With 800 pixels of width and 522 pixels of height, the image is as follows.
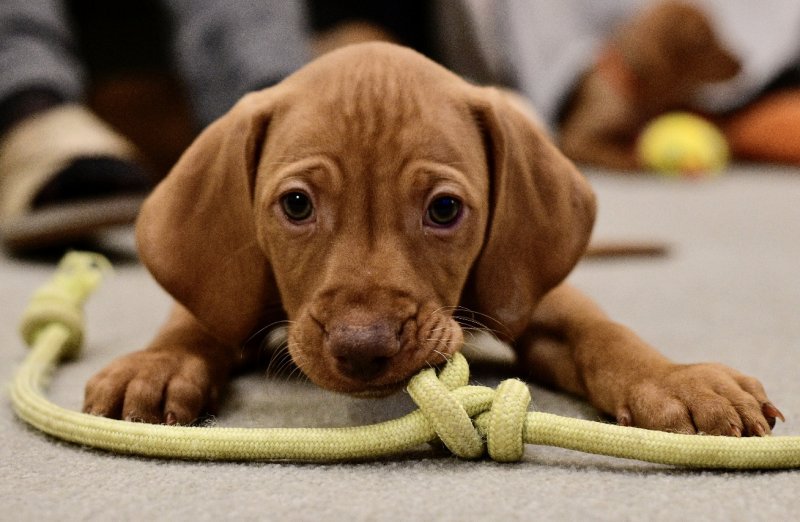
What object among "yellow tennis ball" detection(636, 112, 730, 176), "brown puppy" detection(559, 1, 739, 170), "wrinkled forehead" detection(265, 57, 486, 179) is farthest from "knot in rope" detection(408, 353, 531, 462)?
"brown puppy" detection(559, 1, 739, 170)

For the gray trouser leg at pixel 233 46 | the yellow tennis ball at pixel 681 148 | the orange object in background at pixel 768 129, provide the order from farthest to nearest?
the orange object in background at pixel 768 129 → the yellow tennis ball at pixel 681 148 → the gray trouser leg at pixel 233 46

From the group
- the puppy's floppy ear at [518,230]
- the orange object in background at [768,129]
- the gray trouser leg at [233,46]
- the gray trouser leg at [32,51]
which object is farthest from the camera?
the orange object in background at [768,129]

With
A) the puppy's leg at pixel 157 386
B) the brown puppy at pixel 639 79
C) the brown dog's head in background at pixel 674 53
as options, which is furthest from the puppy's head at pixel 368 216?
the brown dog's head in background at pixel 674 53

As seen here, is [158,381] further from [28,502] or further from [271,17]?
[271,17]

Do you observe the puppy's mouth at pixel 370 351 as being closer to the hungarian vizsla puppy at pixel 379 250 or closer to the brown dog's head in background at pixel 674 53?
the hungarian vizsla puppy at pixel 379 250

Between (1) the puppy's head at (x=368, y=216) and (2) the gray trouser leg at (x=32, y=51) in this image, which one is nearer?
(1) the puppy's head at (x=368, y=216)

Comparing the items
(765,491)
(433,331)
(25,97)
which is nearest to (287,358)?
(433,331)

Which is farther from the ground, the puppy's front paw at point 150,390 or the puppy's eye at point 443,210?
the puppy's eye at point 443,210

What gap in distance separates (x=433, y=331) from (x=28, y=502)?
2.35ft

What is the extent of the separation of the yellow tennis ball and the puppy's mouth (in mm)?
4966

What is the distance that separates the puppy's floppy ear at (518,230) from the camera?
76.7 inches

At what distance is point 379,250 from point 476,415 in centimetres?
36

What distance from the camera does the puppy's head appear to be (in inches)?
65.7

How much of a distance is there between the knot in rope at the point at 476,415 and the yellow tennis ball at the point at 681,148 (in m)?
5.07
